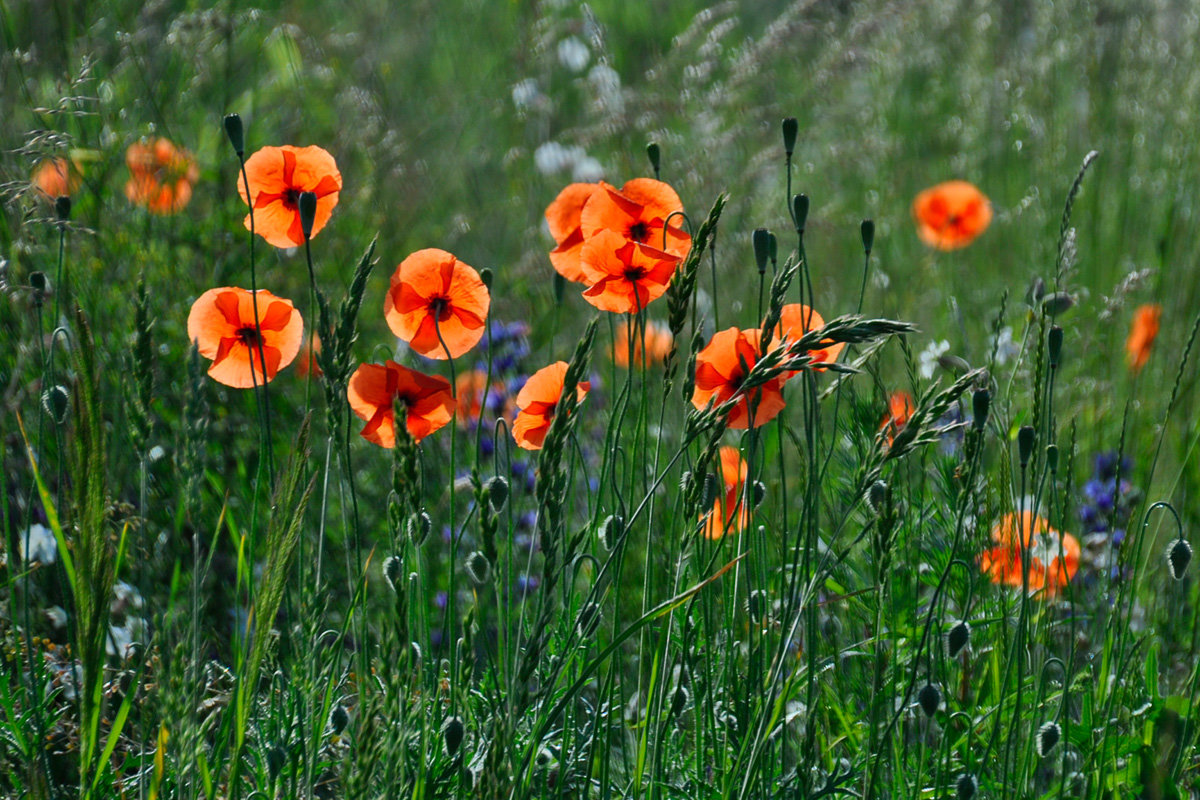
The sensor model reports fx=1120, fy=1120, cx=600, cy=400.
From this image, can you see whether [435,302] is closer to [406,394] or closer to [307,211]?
[406,394]

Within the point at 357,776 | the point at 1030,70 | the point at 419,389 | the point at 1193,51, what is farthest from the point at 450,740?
the point at 1030,70

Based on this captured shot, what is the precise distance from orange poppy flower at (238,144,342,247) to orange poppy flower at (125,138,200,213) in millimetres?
748

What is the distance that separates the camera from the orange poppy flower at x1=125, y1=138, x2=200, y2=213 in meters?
2.21

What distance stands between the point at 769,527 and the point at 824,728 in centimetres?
30

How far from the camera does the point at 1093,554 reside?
219cm

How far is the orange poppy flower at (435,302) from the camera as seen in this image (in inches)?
56.1

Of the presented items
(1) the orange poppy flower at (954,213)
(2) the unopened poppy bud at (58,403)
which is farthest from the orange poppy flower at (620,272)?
(1) the orange poppy flower at (954,213)

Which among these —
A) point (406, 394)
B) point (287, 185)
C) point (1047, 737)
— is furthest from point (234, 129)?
point (1047, 737)

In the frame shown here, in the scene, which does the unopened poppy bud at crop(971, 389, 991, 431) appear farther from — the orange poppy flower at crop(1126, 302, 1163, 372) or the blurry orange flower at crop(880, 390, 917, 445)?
the orange poppy flower at crop(1126, 302, 1163, 372)

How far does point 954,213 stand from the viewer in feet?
11.4

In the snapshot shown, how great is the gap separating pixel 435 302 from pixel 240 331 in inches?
10.0

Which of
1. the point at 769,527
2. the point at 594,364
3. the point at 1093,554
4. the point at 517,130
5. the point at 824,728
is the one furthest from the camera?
the point at 517,130

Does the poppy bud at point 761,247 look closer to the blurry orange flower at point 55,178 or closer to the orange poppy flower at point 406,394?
the orange poppy flower at point 406,394

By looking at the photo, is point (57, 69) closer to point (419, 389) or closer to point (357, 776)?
point (419, 389)
